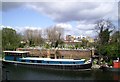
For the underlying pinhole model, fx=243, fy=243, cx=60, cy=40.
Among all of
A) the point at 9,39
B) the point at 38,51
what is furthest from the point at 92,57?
the point at 9,39

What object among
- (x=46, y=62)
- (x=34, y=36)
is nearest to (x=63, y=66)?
(x=46, y=62)

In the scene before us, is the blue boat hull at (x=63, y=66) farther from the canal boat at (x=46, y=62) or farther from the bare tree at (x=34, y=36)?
the bare tree at (x=34, y=36)

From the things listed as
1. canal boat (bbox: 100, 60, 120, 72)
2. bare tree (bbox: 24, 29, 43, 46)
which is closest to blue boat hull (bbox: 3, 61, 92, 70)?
canal boat (bbox: 100, 60, 120, 72)

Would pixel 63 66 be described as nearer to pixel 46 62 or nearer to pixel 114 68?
pixel 46 62

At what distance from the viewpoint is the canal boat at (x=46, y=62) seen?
28.4 metres

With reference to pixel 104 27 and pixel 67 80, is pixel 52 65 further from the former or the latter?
pixel 104 27

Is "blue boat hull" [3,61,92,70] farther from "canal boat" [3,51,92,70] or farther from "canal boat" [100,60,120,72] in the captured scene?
"canal boat" [100,60,120,72]

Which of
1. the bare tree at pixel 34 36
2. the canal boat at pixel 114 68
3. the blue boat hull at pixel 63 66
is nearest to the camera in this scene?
the canal boat at pixel 114 68

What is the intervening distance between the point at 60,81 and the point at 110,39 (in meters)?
17.5

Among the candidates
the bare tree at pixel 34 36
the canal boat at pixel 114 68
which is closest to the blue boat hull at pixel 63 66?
the canal boat at pixel 114 68

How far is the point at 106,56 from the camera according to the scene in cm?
3138

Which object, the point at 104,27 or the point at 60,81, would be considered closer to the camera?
the point at 60,81

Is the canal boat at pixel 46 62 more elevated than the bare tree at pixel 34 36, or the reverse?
the bare tree at pixel 34 36

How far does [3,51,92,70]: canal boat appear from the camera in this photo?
2841 centimetres
